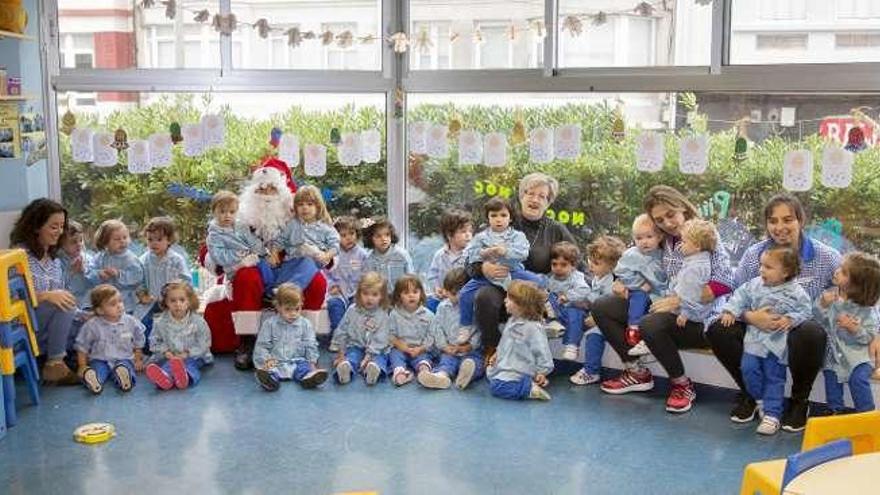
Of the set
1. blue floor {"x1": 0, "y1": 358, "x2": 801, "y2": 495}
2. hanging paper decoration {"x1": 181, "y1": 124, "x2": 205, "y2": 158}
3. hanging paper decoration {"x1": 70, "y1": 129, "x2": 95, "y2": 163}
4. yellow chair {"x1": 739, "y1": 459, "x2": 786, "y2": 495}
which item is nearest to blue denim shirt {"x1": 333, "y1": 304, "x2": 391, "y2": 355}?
blue floor {"x1": 0, "y1": 358, "x2": 801, "y2": 495}

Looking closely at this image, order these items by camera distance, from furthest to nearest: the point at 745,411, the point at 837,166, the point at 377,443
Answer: the point at 837,166 < the point at 745,411 < the point at 377,443

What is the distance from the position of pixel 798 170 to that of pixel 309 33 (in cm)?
249

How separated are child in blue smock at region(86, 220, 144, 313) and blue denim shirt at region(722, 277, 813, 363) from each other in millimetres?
2815

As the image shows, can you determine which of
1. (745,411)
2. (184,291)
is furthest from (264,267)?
(745,411)

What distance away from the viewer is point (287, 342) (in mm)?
4469

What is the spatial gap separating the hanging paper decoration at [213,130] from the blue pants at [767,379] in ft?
9.15

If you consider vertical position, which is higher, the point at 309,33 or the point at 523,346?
the point at 309,33

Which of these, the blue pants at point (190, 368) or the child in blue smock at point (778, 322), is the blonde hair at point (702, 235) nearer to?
the child in blue smock at point (778, 322)

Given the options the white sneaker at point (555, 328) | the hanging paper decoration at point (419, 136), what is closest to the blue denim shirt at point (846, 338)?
the white sneaker at point (555, 328)

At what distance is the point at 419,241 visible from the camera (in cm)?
531

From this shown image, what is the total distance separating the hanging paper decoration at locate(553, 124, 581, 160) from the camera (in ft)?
15.5

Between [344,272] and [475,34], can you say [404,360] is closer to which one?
[344,272]

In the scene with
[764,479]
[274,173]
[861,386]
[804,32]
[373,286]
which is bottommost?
[861,386]

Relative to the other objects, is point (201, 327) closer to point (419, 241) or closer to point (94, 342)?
point (94, 342)
